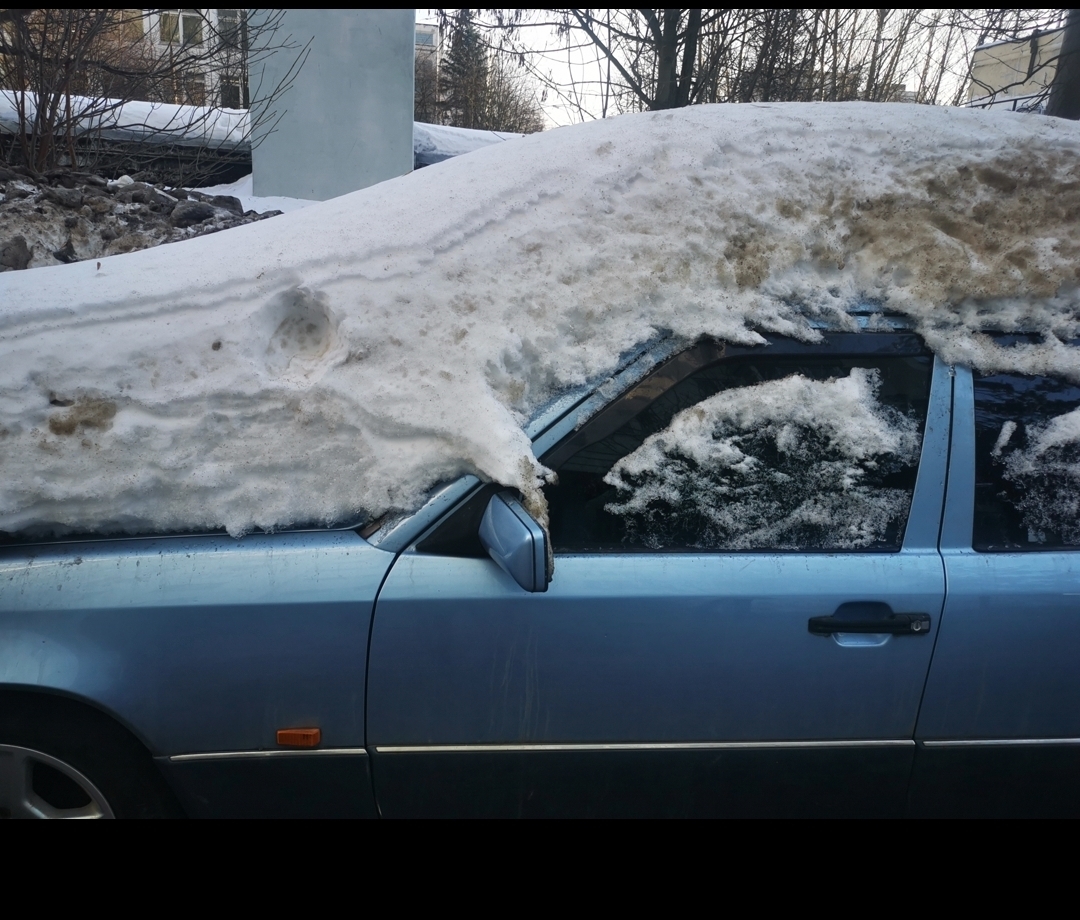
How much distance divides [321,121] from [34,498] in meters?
8.32

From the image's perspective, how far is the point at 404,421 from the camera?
209 centimetres

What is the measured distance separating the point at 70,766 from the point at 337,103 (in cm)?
880

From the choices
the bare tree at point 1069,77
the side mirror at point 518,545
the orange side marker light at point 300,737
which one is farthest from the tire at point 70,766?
the bare tree at point 1069,77

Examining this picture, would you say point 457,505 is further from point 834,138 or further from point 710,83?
point 710,83

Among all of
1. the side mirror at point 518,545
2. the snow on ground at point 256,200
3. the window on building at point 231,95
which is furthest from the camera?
the snow on ground at point 256,200

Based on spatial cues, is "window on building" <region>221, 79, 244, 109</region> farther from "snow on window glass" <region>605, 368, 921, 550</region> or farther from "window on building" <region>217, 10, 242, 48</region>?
"snow on window glass" <region>605, 368, 921, 550</region>

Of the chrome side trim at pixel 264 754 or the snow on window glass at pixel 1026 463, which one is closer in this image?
the chrome side trim at pixel 264 754

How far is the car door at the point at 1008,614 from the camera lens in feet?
6.52

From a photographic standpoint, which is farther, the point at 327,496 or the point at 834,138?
the point at 834,138

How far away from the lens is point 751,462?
205 cm

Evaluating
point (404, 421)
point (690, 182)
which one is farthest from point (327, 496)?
point (690, 182)

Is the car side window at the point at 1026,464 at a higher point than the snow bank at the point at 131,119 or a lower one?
lower

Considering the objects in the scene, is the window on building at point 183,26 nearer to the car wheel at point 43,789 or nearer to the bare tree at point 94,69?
the bare tree at point 94,69

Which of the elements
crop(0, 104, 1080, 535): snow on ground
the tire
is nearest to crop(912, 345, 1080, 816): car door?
crop(0, 104, 1080, 535): snow on ground
